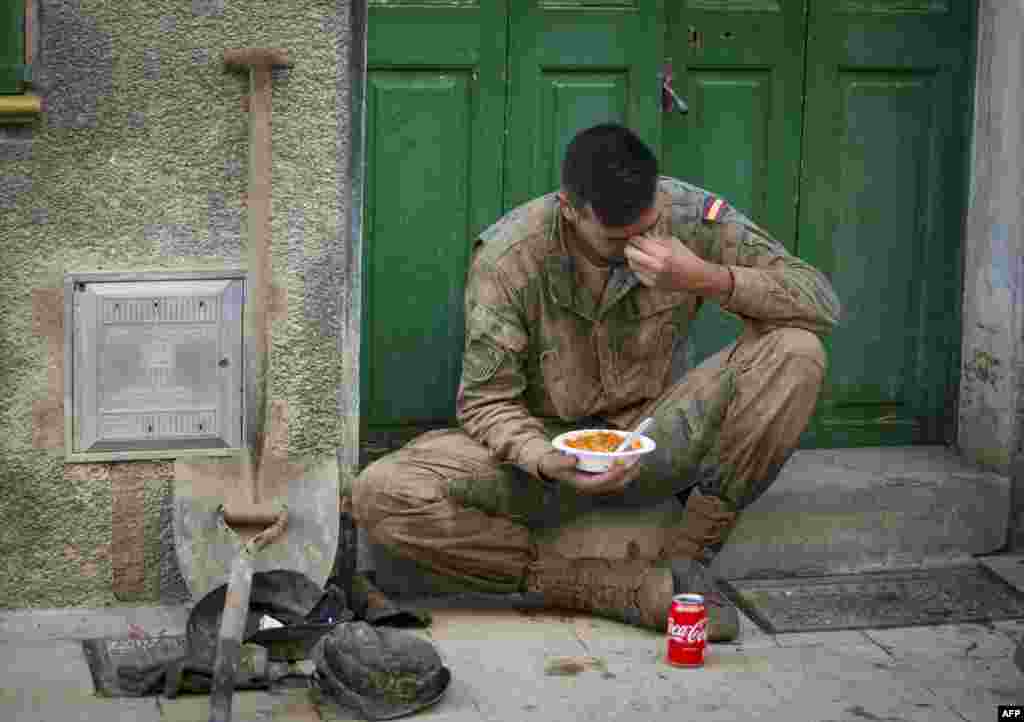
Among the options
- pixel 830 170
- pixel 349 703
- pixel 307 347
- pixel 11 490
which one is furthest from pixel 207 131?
pixel 830 170

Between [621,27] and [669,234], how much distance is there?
839 mm

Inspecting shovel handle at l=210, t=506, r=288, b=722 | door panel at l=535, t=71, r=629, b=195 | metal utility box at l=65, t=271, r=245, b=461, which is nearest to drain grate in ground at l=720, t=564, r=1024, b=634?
door panel at l=535, t=71, r=629, b=195

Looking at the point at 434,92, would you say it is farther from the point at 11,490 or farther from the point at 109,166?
A: the point at 11,490

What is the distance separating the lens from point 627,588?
19.0 feet

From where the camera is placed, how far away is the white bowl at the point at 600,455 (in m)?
5.43

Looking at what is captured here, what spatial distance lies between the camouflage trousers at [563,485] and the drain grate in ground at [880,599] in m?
0.35

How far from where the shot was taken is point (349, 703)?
5141mm

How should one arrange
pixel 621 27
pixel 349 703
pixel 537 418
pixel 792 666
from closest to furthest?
1. pixel 349 703
2. pixel 792 666
3. pixel 537 418
4. pixel 621 27

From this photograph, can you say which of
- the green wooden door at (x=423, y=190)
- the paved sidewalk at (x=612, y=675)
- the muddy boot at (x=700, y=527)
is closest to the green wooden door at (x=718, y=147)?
the green wooden door at (x=423, y=190)

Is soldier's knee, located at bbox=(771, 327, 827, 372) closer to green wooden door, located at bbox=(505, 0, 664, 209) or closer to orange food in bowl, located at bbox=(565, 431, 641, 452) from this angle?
orange food in bowl, located at bbox=(565, 431, 641, 452)

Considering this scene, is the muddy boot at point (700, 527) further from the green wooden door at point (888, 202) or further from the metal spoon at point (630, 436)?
the green wooden door at point (888, 202)

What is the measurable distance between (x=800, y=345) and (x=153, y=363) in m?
1.82

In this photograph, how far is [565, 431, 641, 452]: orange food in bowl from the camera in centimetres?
554

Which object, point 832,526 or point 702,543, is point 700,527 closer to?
point 702,543
